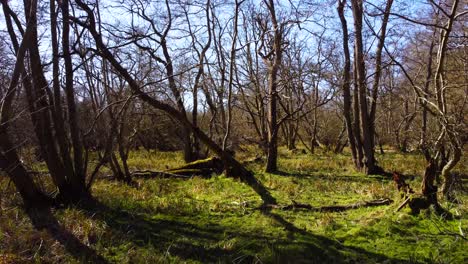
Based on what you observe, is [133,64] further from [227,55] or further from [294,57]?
[294,57]

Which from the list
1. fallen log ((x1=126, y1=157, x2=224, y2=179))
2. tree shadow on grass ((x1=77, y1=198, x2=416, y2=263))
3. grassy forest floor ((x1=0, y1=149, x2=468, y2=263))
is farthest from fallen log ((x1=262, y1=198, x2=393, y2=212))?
fallen log ((x1=126, y1=157, x2=224, y2=179))

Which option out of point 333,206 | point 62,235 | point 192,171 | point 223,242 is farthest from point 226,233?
point 192,171

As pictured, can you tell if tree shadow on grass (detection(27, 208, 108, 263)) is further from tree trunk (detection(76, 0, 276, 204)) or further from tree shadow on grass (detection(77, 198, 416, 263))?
tree trunk (detection(76, 0, 276, 204))

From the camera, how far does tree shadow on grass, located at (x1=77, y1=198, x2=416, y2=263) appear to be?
5.08 metres

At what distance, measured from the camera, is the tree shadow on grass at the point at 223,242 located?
508 cm

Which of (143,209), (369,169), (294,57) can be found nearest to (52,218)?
(143,209)

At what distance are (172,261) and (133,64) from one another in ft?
21.0

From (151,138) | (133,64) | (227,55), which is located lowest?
(151,138)

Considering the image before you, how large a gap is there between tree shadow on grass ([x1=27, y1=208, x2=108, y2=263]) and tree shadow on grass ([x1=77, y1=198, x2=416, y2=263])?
532 millimetres

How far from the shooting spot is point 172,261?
5.00 metres

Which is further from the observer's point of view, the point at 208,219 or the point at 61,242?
the point at 208,219

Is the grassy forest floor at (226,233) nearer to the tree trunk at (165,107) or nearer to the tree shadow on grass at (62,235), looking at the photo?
the tree shadow on grass at (62,235)

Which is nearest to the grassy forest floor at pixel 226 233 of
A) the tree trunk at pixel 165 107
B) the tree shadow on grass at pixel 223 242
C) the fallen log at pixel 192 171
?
the tree shadow on grass at pixel 223 242

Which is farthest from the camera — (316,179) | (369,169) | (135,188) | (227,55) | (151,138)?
(151,138)
